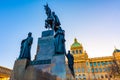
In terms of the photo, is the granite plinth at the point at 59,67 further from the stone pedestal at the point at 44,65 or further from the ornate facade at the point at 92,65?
the ornate facade at the point at 92,65

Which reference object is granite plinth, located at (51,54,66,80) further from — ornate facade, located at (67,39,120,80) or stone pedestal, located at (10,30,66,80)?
ornate facade, located at (67,39,120,80)

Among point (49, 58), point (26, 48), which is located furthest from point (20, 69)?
point (49, 58)

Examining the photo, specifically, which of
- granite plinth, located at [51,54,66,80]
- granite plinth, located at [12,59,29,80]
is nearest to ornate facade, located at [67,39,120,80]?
granite plinth, located at [51,54,66,80]

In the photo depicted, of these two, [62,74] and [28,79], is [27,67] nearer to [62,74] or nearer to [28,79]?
[28,79]

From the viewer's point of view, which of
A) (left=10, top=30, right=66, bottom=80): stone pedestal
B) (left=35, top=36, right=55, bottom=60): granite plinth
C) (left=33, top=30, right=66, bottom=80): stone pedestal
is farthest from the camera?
(left=35, top=36, right=55, bottom=60): granite plinth

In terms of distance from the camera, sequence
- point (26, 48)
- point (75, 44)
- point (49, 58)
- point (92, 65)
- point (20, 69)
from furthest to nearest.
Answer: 1. point (75, 44)
2. point (92, 65)
3. point (49, 58)
4. point (26, 48)
5. point (20, 69)

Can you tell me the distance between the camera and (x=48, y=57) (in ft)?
29.4

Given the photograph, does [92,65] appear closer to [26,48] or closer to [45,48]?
[45,48]

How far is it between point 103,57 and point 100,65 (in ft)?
17.9

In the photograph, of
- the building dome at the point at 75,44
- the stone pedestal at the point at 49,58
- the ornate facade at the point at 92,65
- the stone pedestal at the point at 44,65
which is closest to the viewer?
the stone pedestal at the point at 44,65

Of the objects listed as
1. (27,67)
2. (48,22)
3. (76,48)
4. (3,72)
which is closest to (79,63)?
(76,48)

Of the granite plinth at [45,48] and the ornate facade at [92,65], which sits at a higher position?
the ornate facade at [92,65]

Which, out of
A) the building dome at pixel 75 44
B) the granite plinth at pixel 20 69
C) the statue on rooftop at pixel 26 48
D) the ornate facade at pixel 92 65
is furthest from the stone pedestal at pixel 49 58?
the building dome at pixel 75 44

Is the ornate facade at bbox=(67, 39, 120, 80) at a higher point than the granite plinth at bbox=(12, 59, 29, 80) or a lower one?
higher
